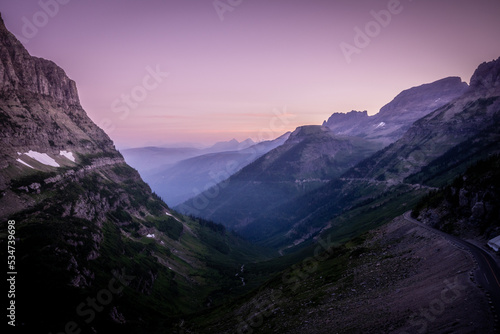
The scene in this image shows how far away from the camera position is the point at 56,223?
135875mm

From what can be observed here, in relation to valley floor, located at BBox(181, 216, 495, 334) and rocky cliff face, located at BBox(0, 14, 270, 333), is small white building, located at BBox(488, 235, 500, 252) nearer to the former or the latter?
valley floor, located at BBox(181, 216, 495, 334)

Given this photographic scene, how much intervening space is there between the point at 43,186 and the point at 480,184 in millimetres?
211496

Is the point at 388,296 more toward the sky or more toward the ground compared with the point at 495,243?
more toward the sky

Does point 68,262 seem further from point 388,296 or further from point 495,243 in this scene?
point 495,243

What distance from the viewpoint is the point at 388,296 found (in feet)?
167

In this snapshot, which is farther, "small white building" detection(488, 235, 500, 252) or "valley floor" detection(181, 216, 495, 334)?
"small white building" detection(488, 235, 500, 252)

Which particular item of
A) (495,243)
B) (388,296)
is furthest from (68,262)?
(495,243)

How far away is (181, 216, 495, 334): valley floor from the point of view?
125 ft

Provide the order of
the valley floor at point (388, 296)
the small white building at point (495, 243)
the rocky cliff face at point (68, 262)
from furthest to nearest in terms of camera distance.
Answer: the rocky cliff face at point (68, 262), the small white building at point (495, 243), the valley floor at point (388, 296)

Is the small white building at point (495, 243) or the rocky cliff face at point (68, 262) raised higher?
the rocky cliff face at point (68, 262)

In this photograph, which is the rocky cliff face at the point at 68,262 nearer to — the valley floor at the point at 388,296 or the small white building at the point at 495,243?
the valley floor at the point at 388,296

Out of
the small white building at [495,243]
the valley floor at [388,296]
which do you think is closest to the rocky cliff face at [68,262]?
the valley floor at [388,296]

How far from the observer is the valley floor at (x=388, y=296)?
38.1 m

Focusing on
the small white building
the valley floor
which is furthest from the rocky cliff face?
the small white building
